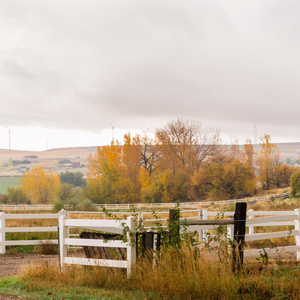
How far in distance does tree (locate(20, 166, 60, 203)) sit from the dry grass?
8572cm

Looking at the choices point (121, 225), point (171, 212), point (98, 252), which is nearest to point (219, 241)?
point (171, 212)

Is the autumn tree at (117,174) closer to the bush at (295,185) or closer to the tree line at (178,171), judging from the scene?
the tree line at (178,171)

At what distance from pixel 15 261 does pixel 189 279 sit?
8928 millimetres

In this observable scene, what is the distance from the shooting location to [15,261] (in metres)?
15.5

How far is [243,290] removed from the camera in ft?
27.1

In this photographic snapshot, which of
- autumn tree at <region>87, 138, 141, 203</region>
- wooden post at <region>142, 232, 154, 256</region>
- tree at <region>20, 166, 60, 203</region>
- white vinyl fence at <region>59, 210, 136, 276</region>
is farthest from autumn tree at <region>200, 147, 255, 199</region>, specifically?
wooden post at <region>142, 232, 154, 256</region>

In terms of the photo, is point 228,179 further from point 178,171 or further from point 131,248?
point 131,248

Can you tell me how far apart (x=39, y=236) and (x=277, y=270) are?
13.8 m

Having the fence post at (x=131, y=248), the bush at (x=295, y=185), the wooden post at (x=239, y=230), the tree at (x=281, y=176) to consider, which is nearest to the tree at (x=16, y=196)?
the tree at (x=281, y=176)

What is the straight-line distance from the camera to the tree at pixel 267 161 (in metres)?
68.4

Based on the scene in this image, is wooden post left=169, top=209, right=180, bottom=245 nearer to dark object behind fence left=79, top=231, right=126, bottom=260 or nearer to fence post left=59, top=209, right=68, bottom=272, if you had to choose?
dark object behind fence left=79, top=231, right=126, bottom=260

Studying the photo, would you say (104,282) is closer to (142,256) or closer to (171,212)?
(142,256)

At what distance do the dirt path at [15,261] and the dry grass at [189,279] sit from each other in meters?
3.03

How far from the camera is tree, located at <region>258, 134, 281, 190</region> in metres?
68.4
